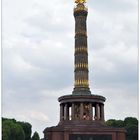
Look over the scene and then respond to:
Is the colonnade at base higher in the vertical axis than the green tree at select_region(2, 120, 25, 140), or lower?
higher

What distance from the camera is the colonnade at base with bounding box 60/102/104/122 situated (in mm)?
48312

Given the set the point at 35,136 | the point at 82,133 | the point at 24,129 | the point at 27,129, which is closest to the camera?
the point at 82,133

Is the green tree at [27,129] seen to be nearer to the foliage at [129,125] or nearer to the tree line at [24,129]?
the tree line at [24,129]

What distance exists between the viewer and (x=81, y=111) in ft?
158

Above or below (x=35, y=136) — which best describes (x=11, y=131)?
above

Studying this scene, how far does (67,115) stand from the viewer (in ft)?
165

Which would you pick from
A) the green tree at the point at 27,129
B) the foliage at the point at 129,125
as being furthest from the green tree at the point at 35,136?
the foliage at the point at 129,125

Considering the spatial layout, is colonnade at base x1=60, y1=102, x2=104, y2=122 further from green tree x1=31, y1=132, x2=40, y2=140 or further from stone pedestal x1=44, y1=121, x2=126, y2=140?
green tree x1=31, y1=132, x2=40, y2=140

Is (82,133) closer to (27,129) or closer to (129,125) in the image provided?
(27,129)

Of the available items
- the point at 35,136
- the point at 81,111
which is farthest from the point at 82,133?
the point at 35,136

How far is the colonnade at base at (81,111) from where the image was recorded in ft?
159

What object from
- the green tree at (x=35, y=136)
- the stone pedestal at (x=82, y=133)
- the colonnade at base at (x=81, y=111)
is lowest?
the green tree at (x=35, y=136)

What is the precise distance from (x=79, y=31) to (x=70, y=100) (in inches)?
408

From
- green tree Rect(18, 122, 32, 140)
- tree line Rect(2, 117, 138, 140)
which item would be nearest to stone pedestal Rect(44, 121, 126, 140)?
tree line Rect(2, 117, 138, 140)
